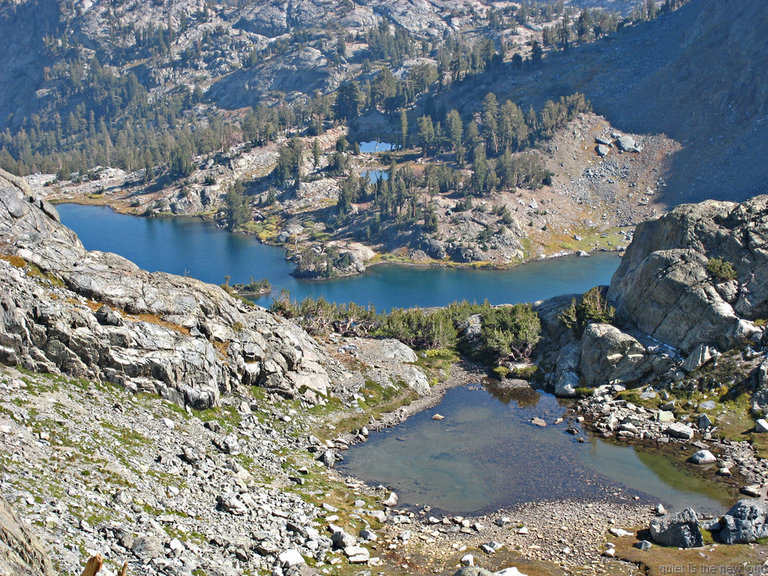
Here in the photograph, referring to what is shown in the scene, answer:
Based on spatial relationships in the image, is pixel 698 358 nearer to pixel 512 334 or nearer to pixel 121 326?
pixel 512 334

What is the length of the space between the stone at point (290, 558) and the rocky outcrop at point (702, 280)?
53.8m

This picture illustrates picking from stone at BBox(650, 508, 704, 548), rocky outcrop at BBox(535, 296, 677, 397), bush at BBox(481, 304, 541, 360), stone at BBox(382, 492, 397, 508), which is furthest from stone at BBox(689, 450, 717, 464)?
bush at BBox(481, 304, 541, 360)

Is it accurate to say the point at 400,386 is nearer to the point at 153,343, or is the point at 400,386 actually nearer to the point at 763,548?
the point at 153,343

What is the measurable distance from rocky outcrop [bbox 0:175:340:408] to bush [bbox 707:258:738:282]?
47.5m

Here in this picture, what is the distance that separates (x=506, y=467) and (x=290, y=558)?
27.4m

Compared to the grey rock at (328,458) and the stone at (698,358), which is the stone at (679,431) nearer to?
the stone at (698,358)

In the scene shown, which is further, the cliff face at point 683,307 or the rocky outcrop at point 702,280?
the rocky outcrop at point 702,280

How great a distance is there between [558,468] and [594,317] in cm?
2808

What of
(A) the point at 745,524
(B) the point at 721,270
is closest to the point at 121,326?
(A) the point at 745,524

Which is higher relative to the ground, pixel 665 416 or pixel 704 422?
pixel 704 422

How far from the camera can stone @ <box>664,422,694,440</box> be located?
212ft

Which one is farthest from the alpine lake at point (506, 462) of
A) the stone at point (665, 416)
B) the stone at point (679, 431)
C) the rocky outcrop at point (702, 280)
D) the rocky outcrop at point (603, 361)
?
the rocky outcrop at point (702, 280)

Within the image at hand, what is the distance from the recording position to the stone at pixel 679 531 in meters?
45.2

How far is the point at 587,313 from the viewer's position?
8494 centimetres
